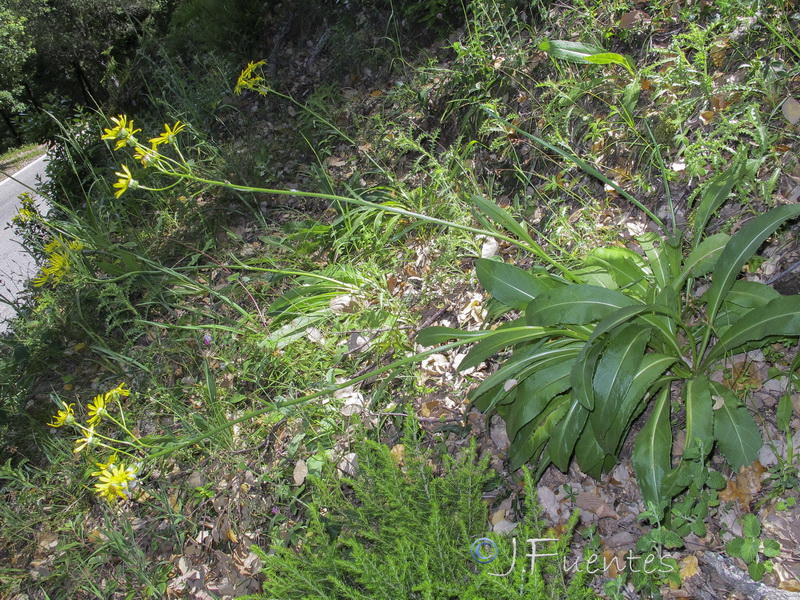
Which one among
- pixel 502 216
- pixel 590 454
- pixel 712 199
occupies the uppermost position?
pixel 502 216

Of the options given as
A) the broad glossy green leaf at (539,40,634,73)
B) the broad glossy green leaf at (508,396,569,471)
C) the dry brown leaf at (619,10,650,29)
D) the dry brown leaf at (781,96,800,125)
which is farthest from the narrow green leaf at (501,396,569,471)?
the dry brown leaf at (619,10,650,29)

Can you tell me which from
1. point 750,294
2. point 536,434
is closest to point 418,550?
point 536,434

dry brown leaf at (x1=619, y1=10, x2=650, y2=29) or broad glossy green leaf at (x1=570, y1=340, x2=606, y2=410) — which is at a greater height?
dry brown leaf at (x1=619, y1=10, x2=650, y2=29)

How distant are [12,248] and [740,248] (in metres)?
10.8

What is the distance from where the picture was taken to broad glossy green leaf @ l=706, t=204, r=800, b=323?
1665 mm

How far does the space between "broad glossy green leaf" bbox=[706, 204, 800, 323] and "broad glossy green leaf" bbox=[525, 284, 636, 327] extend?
277mm

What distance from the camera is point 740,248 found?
5.63 ft

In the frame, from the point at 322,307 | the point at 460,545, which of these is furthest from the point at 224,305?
the point at 460,545

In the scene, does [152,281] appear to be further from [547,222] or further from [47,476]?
[547,222]

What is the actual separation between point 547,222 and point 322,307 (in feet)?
4.16

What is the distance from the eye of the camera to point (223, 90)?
5273 mm

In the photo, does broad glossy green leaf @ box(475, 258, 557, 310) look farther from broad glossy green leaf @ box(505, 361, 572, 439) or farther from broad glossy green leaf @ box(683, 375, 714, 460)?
broad glossy green leaf @ box(683, 375, 714, 460)

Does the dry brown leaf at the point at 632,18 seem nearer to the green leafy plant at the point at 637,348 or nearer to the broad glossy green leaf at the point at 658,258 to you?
the green leafy plant at the point at 637,348

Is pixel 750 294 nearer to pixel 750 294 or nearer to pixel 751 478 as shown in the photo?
Result: pixel 750 294
